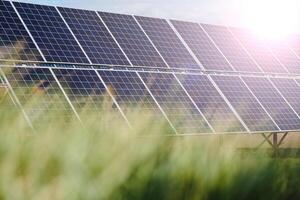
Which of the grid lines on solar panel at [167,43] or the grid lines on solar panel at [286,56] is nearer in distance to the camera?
the grid lines on solar panel at [167,43]

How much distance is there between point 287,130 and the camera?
16.2 m

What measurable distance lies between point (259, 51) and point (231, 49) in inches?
63.0

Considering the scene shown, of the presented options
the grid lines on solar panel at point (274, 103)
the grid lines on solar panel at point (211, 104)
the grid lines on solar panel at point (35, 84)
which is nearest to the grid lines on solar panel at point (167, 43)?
the grid lines on solar panel at point (211, 104)

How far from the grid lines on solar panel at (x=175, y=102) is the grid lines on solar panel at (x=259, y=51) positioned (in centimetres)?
539

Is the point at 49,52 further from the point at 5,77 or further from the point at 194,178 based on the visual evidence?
the point at 194,178

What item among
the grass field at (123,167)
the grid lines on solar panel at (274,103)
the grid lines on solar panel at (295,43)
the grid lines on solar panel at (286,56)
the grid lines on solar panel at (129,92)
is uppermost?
the grid lines on solar panel at (295,43)

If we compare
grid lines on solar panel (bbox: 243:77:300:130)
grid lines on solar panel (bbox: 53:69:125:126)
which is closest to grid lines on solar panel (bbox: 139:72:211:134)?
grid lines on solar panel (bbox: 53:69:125:126)

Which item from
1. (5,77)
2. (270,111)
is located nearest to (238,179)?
(5,77)

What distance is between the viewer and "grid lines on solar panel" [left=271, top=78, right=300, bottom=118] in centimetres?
1834

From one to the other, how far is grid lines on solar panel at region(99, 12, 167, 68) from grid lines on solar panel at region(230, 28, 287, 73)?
4571 mm

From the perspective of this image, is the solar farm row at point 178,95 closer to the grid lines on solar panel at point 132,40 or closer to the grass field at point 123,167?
the grid lines on solar panel at point 132,40

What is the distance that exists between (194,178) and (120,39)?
42.9ft

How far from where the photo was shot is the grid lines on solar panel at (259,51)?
20719 mm

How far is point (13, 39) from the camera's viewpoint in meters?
15.0
